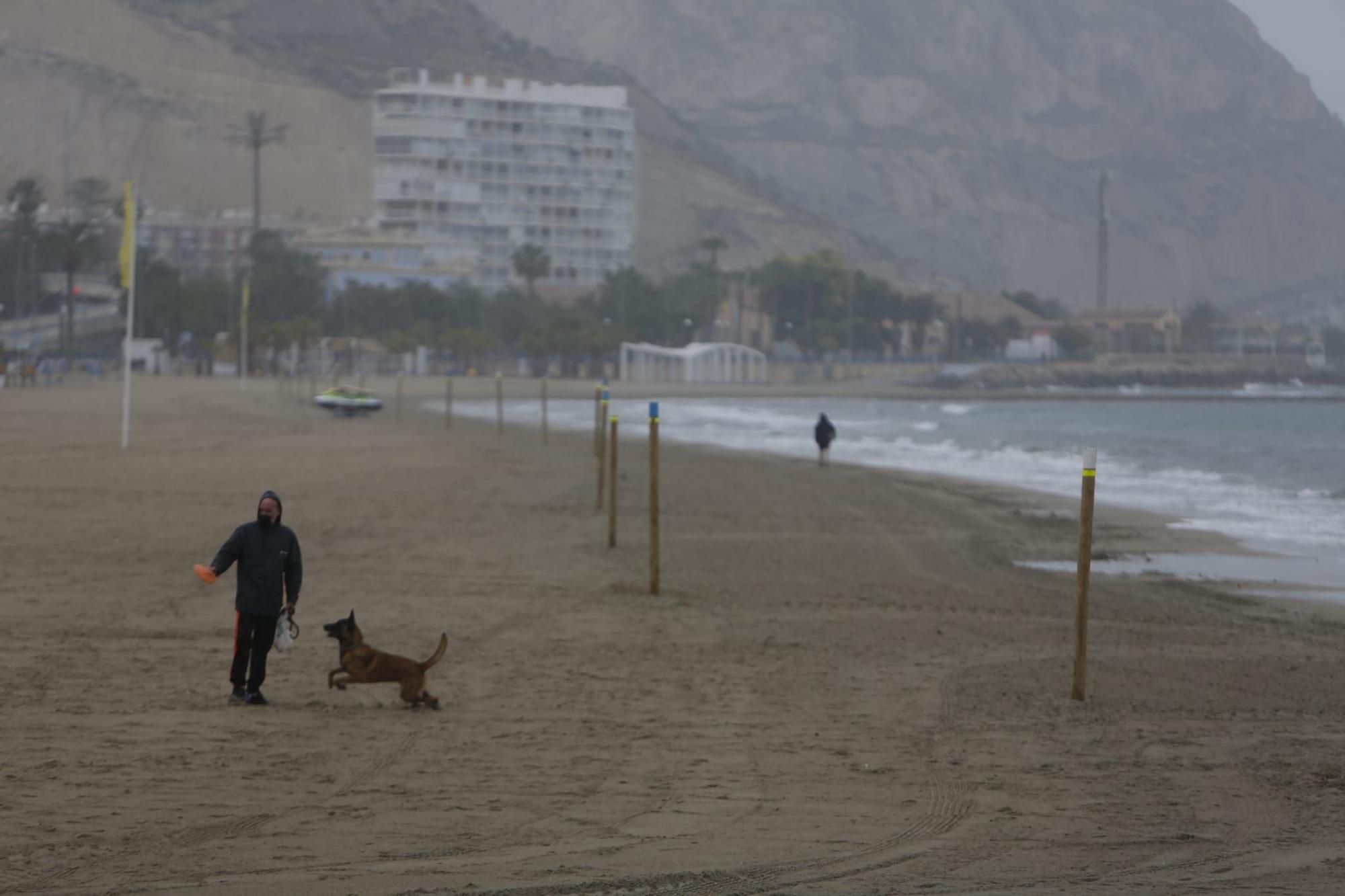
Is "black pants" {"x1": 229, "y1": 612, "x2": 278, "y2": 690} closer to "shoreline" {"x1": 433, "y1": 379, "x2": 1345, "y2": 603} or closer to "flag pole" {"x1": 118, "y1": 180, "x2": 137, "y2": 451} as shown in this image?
"shoreline" {"x1": 433, "y1": 379, "x2": 1345, "y2": 603}

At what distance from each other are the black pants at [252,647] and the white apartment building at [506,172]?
154 metres

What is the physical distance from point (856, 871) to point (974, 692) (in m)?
4.01

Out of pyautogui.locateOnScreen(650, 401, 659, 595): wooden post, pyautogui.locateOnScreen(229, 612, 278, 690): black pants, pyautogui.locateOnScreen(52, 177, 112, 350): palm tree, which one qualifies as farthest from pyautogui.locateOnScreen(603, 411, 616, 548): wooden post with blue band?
pyautogui.locateOnScreen(52, 177, 112, 350): palm tree

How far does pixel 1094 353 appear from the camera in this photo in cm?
16775

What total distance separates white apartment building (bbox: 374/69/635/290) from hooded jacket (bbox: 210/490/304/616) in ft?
506

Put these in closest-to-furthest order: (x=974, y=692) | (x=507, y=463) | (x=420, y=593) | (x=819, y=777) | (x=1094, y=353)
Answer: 1. (x=819, y=777)
2. (x=974, y=692)
3. (x=420, y=593)
4. (x=507, y=463)
5. (x=1094, y=353)

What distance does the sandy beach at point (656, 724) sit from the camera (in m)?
6.34

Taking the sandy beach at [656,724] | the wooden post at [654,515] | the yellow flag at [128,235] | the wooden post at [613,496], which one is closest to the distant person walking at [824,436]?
the sandy beach at [656,724]

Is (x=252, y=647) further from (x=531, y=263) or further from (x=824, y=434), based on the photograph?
(x=531, y=263)

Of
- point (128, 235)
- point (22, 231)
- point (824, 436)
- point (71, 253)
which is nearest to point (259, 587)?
point (128, 235)

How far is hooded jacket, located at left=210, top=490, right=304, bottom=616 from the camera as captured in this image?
30.0 feet

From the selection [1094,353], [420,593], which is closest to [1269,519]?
[420,593]

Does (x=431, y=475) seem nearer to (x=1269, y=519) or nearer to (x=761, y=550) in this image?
(x=761, y=550)

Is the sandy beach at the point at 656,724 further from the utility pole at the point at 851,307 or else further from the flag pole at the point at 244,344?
the utility pole at the point at 851,307
